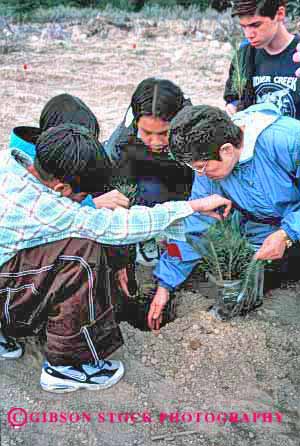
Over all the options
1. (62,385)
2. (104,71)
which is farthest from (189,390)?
(104,71)

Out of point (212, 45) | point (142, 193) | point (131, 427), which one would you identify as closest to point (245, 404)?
point (131, 427)

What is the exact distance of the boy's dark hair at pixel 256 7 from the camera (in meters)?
2.59

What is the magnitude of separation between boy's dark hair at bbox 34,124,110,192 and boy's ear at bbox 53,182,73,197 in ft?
0.06

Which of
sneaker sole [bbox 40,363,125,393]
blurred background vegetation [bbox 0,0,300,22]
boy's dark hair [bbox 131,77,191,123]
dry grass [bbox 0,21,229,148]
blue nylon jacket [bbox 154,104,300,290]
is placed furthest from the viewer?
blurred background vegetation [bbox 0,0,300,22]

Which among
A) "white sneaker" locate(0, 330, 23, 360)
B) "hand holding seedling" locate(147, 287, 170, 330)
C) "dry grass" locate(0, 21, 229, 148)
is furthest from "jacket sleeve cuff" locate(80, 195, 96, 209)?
"dry grass" locate(0, 21, 229, 148)

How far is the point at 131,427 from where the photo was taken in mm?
1916

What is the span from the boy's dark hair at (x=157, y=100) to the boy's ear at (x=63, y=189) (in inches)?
30.8

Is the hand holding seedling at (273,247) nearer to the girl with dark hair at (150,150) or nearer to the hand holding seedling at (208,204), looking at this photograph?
the hand holding seedling at (208,204)

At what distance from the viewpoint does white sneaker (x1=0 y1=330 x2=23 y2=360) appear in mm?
2180

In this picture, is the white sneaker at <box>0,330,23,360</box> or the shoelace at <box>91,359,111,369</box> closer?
the shoelace at <box>91,359,111,369</box>

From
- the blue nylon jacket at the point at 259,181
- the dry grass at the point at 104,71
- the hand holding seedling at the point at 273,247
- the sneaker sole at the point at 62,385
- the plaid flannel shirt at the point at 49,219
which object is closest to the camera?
the plaid flannel shirt at the point at 49,219

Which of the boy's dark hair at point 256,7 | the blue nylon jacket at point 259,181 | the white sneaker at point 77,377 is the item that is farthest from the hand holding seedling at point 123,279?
the boy's dark hair at point 256,7

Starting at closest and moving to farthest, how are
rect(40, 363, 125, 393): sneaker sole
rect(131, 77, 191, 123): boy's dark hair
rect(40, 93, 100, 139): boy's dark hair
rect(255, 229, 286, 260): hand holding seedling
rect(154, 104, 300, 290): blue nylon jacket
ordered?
rect(40, 363, 125, 393): sneaker sole
rect(255, 229, 286, 260): hand holding seedling
rect(154, 104, 300, 290): blue nylon jacket
rect(40, 93, 100, 139): boy's dark hair
rect(131, 77, 191, 123): boy's dark hair

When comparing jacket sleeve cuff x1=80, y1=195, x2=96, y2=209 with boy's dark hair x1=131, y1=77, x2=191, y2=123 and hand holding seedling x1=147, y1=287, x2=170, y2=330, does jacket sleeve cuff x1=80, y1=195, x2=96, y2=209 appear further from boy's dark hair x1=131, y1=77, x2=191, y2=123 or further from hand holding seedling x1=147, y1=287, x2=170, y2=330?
boy's dark hair x1=131, y1=77, x2=191, y2=123
